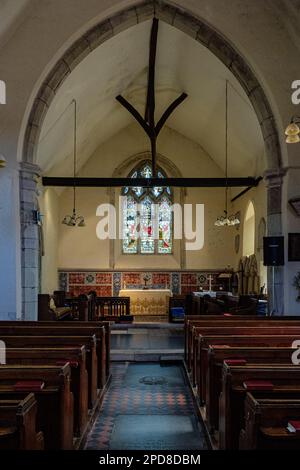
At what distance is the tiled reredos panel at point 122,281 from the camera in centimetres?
1642

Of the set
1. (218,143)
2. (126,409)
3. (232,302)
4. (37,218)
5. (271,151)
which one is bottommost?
(126,409)

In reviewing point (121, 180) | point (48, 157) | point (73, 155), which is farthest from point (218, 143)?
point (48, 157)

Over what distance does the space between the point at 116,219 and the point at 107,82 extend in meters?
6.10

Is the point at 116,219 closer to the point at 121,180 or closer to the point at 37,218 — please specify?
the point at 121,180

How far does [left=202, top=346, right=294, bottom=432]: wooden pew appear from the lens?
4113mm

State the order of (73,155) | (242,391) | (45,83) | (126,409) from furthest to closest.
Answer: (73,155) → (45,83) → (126,409) → (242,391)

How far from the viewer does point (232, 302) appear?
11.1m

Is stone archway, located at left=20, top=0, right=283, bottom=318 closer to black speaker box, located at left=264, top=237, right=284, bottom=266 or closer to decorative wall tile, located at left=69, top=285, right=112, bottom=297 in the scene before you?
black speaker box, located at left=264, top=237, right=284, bottom=266

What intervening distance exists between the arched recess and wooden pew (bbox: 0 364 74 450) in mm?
11234

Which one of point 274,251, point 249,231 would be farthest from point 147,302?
point 274,251

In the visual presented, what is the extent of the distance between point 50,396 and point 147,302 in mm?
11895

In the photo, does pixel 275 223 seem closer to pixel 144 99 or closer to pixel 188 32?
pixel 188 32

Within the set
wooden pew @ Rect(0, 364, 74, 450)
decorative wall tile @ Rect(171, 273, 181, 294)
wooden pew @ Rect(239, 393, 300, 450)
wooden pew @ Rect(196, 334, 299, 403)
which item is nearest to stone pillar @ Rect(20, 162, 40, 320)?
wooden pew @ Rect(196, 334, 299, 403)

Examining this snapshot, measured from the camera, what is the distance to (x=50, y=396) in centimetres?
336
